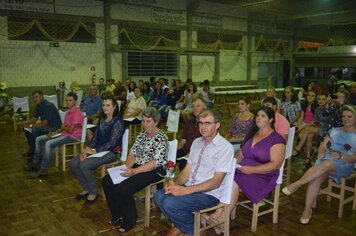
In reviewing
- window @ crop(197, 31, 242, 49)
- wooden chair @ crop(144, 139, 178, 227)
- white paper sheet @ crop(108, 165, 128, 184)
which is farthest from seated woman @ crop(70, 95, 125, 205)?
window @ crop(197, 31, 242, 49)

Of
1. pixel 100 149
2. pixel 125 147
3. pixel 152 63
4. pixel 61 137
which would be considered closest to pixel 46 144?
pixel 61 137

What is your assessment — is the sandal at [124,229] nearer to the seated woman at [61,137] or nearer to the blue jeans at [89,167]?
A: the blue jeans at [89,167]

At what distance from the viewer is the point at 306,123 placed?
5.52m

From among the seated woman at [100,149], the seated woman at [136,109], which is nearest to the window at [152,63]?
the seated woman at [136,109]

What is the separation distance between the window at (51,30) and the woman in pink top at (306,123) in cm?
753

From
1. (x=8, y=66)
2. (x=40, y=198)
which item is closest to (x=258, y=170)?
(x=40, y=198)

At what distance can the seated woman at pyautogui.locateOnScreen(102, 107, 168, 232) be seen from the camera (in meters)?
3.01

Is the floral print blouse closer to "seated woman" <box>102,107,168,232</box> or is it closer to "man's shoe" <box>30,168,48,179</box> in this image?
"seated woman" <box>102,107,168,232</box>

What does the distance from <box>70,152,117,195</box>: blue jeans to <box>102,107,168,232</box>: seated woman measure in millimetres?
426

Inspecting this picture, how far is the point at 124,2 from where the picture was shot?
11.2 metres

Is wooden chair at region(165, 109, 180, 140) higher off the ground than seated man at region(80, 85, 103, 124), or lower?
lower

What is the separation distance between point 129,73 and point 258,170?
31.0 ft

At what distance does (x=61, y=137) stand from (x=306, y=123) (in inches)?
152

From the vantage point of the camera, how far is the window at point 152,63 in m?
11.8
